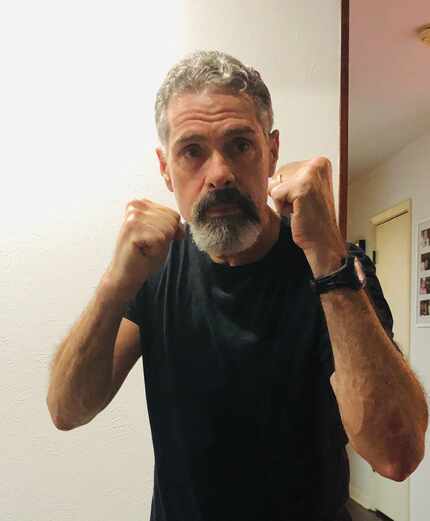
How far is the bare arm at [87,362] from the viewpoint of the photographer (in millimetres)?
824

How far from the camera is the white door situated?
1092 millimetres

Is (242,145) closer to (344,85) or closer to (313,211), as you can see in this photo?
(313,211)

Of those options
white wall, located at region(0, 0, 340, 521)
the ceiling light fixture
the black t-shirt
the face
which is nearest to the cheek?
the face

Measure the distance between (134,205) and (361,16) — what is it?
2.45 ft

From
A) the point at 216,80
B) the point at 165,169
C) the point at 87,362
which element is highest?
the point at 216,80

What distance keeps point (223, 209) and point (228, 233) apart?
4 cm

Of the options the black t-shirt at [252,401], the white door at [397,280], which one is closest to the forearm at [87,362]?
the black t-shirt at [252,401]

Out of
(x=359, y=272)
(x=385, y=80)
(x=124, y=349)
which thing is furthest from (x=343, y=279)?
(x=385, y=80)

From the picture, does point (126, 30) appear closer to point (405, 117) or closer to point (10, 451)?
point (405, 117)

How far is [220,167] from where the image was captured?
825mm

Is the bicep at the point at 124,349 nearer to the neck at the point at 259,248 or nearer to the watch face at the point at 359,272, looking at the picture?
the neck at the point at 259,248

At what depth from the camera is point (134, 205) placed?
2.74 feet

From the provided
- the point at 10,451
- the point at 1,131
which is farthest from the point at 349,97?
the point at 10,451

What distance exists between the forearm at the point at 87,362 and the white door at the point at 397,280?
1.85 ft
